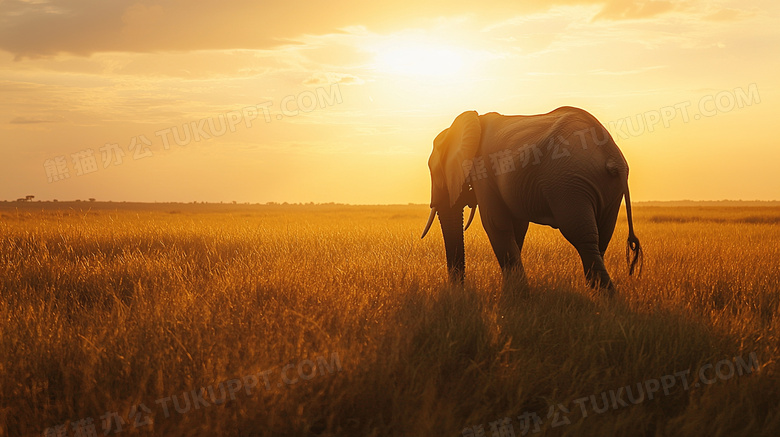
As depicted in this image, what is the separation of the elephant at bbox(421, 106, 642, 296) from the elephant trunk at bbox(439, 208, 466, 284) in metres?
0.01

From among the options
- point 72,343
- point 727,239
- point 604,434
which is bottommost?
point 727,239

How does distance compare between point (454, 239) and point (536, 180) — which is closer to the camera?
point (536, 180)

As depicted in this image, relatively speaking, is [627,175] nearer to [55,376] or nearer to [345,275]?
[345,275]

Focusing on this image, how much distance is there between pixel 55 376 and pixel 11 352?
0.46 meters

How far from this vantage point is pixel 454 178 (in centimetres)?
735

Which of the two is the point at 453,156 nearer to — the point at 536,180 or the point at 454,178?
the point at 454,178

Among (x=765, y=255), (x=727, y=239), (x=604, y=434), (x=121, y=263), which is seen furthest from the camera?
(x=727, y=239)

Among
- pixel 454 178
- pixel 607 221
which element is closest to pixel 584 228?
pixel 607 221

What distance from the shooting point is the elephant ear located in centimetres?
709

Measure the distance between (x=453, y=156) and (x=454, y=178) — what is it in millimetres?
282

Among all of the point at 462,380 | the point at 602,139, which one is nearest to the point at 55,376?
the point at 462,380

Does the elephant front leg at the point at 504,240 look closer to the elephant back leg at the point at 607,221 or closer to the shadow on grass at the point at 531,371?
the elephant back leg at the point at 607,221

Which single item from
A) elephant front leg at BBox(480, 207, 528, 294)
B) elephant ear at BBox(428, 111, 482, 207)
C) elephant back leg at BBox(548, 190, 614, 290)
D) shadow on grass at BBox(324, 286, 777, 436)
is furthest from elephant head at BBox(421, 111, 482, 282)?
shadow on grass at BBox(324, 286, 777, 436)

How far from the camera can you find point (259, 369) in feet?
11.5
